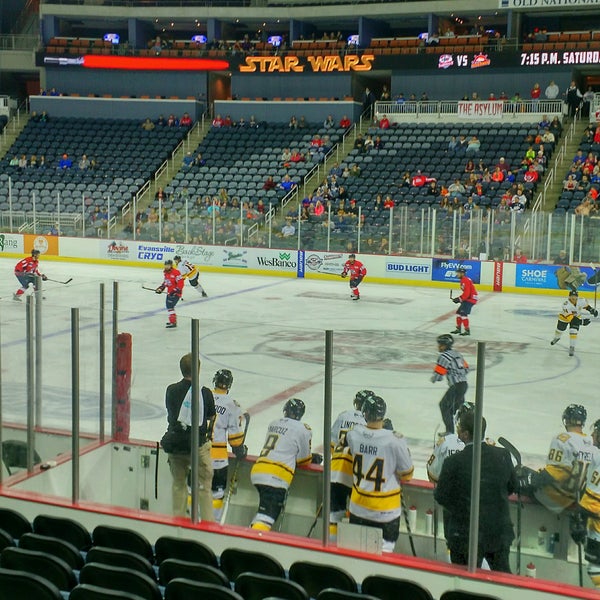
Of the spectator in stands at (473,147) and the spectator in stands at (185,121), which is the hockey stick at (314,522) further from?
the spectator in stands at (185,121)

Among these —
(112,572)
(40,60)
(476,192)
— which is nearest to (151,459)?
(112,572)

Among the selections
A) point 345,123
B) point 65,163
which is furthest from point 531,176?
point 65,163

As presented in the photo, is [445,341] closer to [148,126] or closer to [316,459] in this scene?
[316,459]

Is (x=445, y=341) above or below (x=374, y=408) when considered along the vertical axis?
above

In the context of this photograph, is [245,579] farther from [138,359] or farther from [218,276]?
[218,276]

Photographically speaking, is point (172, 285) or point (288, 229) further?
point (288, 229)

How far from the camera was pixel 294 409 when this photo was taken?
18.9ft

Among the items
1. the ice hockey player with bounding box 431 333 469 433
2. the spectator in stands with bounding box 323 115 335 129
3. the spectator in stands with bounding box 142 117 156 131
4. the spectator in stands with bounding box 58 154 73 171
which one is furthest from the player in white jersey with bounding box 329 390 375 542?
the spectator in stands with bounding box 142 117 156 131

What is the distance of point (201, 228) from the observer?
84.0 feet

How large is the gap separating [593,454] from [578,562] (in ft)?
1.98

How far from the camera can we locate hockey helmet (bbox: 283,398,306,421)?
18.7 ft

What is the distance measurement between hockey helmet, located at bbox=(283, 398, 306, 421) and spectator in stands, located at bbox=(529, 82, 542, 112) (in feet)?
88.0

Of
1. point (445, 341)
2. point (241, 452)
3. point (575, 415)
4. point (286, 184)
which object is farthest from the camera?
point (286, 184)

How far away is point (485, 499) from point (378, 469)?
69 cm
